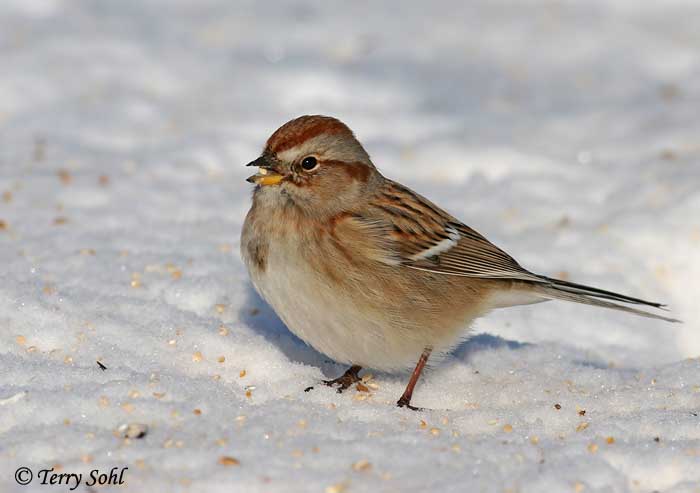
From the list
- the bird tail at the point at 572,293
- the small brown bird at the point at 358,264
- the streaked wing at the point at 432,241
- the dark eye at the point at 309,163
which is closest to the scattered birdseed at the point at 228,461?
the small brown bird at the point at 358,264

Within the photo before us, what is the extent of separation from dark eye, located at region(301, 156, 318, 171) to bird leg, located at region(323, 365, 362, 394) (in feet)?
3.09

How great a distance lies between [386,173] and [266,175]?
3.28 m

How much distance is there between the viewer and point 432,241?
4.57 meters

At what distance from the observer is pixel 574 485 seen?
3.46 metres

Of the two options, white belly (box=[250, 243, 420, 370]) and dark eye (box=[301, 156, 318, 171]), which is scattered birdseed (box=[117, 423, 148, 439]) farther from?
dark eye (box=[301, 156, 318, 171])

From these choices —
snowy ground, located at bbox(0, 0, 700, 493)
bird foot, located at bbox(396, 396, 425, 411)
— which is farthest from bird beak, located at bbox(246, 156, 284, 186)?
bird foot, located at bbox(396, 396, 425, 411)

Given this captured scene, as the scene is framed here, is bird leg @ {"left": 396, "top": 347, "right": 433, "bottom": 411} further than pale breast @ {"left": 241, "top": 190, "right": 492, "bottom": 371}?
Yes

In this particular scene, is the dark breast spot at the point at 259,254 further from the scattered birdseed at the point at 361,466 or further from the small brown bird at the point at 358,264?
the scattered birdseed at the point at 361,466

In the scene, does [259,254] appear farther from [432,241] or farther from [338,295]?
[432,241]

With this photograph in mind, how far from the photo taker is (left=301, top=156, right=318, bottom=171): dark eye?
4404 mm

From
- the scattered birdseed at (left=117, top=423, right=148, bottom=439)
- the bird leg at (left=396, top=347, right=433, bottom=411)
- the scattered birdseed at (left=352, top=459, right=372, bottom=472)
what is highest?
the bird leg at (left=396, top=347, right=433, bottom=411)

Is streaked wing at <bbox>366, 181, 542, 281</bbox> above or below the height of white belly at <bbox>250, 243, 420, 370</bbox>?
above

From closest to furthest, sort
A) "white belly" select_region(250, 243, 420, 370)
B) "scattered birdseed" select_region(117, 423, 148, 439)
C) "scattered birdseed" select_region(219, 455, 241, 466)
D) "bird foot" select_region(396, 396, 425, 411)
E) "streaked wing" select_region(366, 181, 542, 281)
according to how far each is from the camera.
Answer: "scattered birdseed" select_region(219, 455, 241, 466) < "scattered birdseed" select_region(117, 423, 148, 439) < "white belly" select_region(250, 243, 420, 370) < "bird foot" select_region(396, 396, 425, 411) < "streaked wing" select_region(366, 181, 542, 281)

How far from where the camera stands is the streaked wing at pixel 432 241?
4.45 metres
